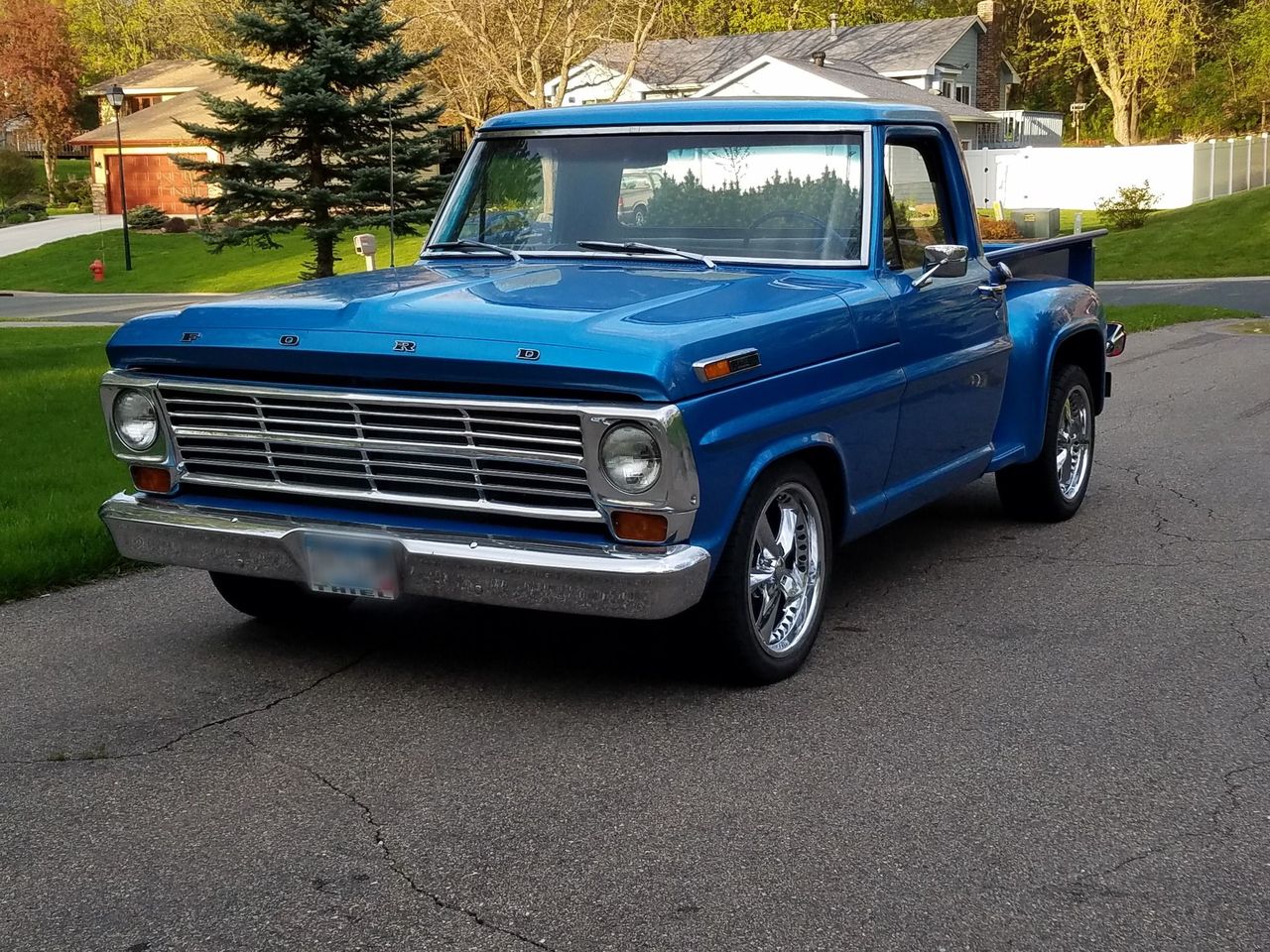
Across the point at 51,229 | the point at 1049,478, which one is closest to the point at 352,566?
the point at 1049,478

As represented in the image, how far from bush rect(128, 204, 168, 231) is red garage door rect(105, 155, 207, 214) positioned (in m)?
6.09

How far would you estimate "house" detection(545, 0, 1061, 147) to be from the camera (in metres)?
50.6

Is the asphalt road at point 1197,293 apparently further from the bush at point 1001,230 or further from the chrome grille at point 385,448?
the chrome grille at point 385,448

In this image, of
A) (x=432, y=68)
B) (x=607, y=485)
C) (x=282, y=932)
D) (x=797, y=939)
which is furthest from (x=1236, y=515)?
(x=432, y=68)

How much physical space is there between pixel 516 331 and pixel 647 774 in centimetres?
138

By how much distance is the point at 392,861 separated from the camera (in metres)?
3.91

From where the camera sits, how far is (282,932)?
3.53 metres

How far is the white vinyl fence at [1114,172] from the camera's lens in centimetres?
4525

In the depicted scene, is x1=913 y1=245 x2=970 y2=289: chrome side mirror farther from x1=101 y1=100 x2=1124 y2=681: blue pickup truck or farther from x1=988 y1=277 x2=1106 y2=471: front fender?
x1=988 y1=277 x2=1106 y2=471: front fender

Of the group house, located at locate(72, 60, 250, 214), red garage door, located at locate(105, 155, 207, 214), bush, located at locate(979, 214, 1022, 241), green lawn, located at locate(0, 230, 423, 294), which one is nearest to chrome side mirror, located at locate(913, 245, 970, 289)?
bush, located at locate(979, 214, 1022, 241)

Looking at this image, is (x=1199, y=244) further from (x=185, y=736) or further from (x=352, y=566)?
(x=185, y=736)

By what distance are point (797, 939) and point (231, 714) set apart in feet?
7.56

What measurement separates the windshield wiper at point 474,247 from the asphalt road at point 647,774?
1.45m

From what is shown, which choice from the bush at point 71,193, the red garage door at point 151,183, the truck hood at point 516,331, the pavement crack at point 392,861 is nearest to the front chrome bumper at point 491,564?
the truck hood at point 516,331
